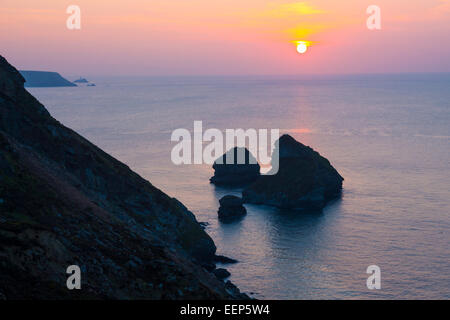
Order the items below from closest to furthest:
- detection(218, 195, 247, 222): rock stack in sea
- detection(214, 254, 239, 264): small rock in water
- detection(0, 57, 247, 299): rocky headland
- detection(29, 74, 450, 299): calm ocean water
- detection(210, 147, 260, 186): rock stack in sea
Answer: detection(0, 57, 247, 299): rocky headland < detection(29, 74, 450, 299): calm ocean water < detection(214, 254, 239, 264): small rock in water < detection(218, 195, 247, 222): rock stack in sea < detection(210, 147, 260, 186): rock stack in sea

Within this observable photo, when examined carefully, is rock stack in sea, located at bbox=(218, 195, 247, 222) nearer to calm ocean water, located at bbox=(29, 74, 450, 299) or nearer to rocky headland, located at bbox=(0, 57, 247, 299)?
calm ocean water, located at bbox=(29, 74, 450, 299)

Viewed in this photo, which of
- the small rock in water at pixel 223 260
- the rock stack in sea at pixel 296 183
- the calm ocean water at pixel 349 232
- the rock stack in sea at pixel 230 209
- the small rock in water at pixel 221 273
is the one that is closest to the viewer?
the calm ocean water at pixel 349 232

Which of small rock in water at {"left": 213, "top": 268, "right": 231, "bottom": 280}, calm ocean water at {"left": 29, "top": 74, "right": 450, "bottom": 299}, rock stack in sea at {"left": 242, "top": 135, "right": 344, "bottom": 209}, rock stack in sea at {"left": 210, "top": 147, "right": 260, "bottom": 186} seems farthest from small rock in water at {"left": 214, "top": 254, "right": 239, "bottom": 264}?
rock stack in sea at {"left": 210, "top": 147, "right": 260, "bottom": 186}

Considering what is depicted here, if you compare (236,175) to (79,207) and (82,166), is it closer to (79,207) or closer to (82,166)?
(82,166)

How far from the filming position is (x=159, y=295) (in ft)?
119

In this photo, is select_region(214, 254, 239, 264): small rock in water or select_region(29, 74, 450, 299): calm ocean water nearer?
select_region(29, 74, 450, 299): calm ocean water

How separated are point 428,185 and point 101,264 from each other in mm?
82481

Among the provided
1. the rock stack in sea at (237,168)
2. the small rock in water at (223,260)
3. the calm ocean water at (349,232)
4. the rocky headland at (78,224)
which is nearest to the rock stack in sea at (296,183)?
the calm ocean water at (349,232)

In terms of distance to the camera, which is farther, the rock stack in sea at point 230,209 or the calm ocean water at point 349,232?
the rock stack in sea at point 230,209

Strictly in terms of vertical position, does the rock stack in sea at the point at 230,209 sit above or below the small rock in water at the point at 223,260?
above

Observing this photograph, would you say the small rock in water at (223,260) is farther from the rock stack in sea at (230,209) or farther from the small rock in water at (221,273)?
the rock stack in sea at (230,209)

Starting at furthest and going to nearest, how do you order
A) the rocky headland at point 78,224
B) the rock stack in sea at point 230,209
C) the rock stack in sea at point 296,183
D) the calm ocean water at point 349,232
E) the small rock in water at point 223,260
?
the rock stack in sea at point 296,183
the rock stack in sea at point 230,209
the small rock in water at point 223,260
the calm ocean water at point 349,232
the rocky headland at point 78,224
